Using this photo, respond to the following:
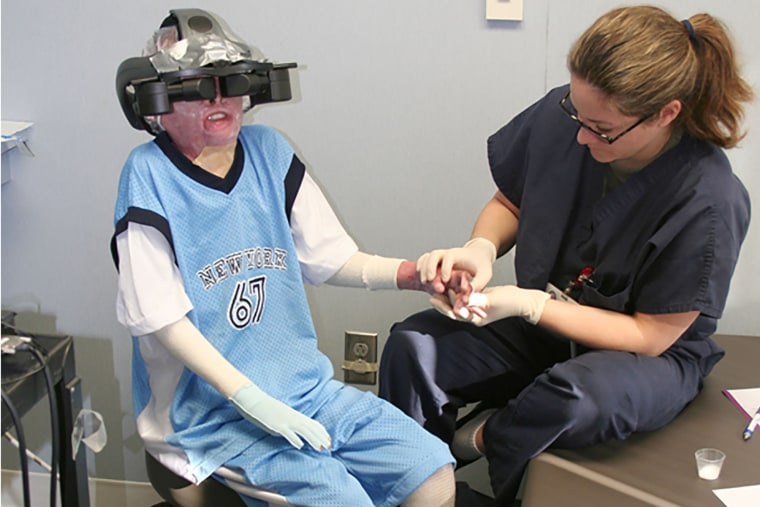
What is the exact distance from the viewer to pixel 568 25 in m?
1.88

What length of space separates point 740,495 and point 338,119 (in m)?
1.04

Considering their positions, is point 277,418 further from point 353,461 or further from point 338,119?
point 338,119

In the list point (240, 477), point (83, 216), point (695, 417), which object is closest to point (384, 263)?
point (240, 477)

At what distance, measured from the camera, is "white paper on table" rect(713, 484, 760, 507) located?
1444 mm

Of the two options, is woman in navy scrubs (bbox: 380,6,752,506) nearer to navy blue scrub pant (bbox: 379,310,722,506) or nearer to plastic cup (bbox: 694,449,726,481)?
navy blue scrub pant (bbox: 379,310,722,506)

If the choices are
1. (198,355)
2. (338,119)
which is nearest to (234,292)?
(198,355)

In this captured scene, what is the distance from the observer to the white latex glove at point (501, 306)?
1649 millimetres

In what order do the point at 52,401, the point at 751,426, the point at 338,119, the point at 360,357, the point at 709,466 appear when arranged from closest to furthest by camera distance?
1. the point at 52,401
2. the point at 709,466
3. the point at 751,426
4. the point at 338,119
5. the point at 360,357

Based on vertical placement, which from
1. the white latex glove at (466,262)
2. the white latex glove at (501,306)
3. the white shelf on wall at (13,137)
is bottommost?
the white latex glove at (501,306)

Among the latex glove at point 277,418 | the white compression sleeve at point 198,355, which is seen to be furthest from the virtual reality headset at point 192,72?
the latex glove at point 277,418

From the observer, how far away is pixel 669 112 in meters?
1.53

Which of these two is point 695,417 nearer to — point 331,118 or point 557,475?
point 557,475

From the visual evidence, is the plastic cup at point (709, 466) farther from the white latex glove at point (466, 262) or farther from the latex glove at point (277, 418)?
the latex glove at point (277, 418)

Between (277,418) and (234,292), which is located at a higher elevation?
(234,292)
